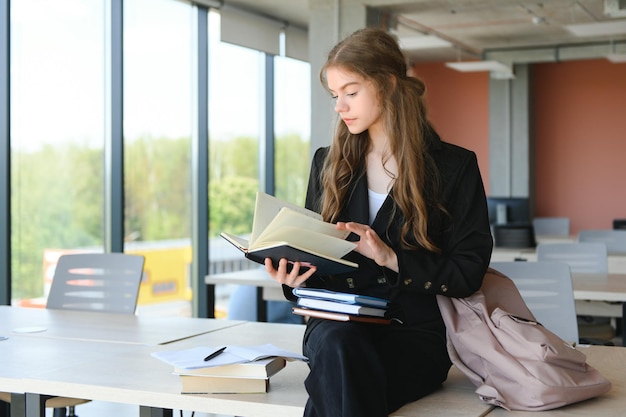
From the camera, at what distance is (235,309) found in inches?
224

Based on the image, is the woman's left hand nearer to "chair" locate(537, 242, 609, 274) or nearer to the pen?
the pen

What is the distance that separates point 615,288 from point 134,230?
391cm

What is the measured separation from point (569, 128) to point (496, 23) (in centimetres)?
276

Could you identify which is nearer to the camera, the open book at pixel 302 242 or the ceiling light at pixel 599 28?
the open book at pixel 302 242

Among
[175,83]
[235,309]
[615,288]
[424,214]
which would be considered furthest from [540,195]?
[424,214]

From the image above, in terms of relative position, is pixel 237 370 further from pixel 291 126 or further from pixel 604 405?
pixel 291 126

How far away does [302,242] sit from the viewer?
1903 mm

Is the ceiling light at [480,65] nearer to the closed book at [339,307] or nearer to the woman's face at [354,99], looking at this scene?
the woman's face at [354,99]

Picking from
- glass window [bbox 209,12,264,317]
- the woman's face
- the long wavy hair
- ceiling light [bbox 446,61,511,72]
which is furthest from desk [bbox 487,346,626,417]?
ceiling light [bbox 446,61,511,72]

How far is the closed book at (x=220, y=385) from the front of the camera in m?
1.96

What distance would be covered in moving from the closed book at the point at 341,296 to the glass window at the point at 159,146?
4.86 meters

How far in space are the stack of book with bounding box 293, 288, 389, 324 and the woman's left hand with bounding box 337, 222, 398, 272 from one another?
3.5 inches

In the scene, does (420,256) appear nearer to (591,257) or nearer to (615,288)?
(615,288)

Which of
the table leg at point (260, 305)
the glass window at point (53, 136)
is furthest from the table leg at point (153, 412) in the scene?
the glass window at point (53, 136)
